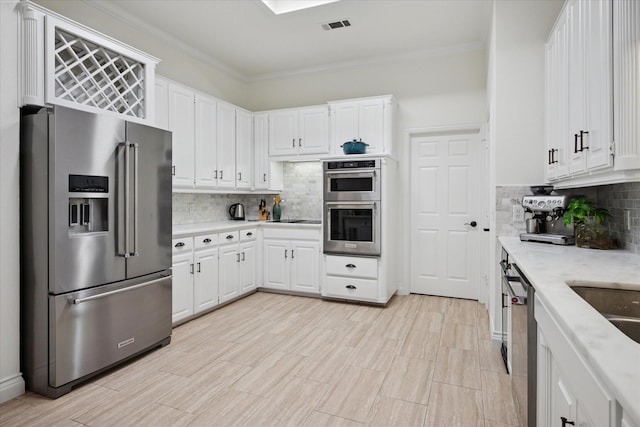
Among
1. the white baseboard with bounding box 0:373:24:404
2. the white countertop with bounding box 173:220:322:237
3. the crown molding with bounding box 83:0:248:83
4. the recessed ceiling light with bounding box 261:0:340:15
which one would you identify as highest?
the recessed ceiling light with bounding box 261:0:340:15

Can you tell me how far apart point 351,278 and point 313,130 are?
1973 mm

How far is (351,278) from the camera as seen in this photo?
4.31 metres

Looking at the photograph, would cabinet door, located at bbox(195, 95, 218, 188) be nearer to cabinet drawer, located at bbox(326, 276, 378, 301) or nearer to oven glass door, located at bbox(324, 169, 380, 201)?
oven glass door, located at bbox(324, 169, 380, 201)

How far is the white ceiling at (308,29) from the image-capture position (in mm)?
3441

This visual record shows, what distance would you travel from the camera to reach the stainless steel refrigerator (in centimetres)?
228

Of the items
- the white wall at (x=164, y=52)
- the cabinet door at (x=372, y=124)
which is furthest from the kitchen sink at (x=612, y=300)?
the white wall at (x=164, y=52)

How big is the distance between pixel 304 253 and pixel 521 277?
9.99 feet

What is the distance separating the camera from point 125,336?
268 centimetres

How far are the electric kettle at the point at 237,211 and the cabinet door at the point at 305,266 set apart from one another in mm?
945

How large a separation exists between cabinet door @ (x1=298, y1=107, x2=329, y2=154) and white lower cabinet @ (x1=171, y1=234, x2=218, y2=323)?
68.5 inches

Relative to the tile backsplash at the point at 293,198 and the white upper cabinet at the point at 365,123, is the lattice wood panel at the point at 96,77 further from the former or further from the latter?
the white upper cabinet at the point at 365,123

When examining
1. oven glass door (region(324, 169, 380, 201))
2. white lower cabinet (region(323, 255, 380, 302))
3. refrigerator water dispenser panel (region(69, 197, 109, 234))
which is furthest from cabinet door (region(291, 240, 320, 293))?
refrigerator water dispenser panel (region(69, 197, 109, 234))

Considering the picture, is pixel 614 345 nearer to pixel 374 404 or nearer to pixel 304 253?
pixel 374 404

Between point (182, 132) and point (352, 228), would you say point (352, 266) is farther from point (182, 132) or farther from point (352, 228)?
point (182, 132)
